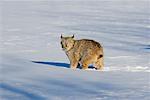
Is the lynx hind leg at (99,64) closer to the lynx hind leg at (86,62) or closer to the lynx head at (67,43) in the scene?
the lynx hind leg at (86,62)

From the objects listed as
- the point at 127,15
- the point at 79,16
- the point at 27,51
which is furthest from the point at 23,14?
the point at 27,51

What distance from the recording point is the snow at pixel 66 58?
328 inches

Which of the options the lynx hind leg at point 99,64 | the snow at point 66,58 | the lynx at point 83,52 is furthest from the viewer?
the lynx at point 83,52

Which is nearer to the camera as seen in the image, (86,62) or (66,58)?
(86,62)

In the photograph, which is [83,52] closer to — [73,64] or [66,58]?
[73,64]

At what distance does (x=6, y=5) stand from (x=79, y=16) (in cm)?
773

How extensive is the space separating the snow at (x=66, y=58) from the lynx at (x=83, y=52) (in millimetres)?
236

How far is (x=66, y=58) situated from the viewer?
13.5 m

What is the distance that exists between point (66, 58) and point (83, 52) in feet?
6.74

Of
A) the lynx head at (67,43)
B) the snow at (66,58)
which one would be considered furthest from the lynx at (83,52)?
the snow at (66,58)

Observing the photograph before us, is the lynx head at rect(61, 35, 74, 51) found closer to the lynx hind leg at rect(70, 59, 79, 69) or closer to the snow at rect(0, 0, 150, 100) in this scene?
the lynx hind leg at rect(70, 59, 79, 69)

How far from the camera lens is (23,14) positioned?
28297 millimetres

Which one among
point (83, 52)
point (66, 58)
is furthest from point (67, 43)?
point (66, 58)

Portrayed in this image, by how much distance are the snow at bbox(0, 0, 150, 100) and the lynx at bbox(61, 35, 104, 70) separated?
0.24 m
